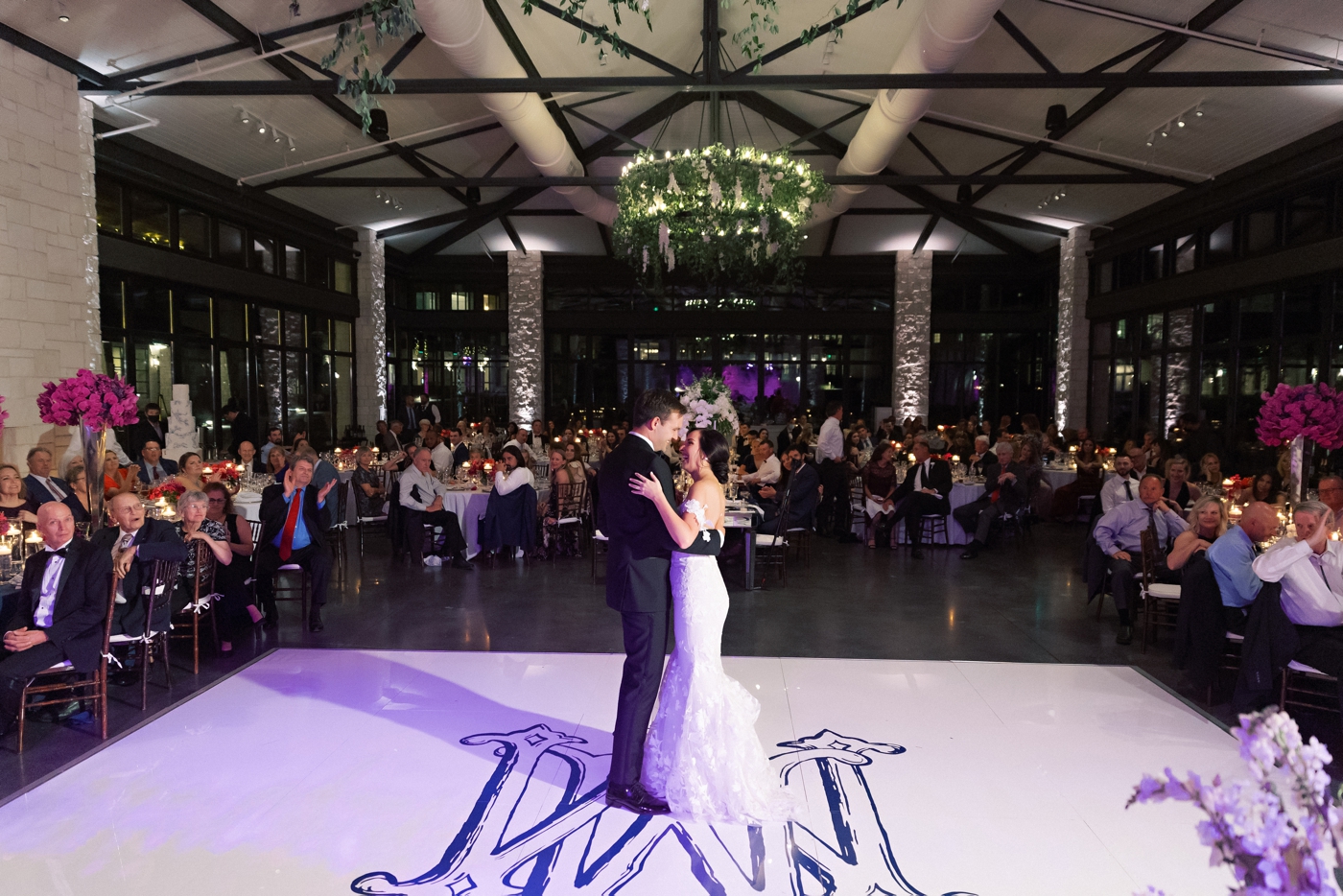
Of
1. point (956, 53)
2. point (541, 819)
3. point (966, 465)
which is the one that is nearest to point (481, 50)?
point (956, 53)

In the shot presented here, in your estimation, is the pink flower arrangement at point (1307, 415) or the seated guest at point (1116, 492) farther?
the seated guest at point (1116, 492)

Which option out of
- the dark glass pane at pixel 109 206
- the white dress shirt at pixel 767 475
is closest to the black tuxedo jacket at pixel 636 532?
the white dress shirt at pixel 767 475

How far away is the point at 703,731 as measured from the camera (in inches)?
139

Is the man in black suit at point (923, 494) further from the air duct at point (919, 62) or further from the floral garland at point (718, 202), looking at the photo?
the air duct at point (919, 62)

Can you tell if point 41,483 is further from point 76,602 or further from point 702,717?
point 702,717

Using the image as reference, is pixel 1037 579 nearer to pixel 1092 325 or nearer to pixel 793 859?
pixel 793 859

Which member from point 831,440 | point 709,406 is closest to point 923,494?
point 831,440

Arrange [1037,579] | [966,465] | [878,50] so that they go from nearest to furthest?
[1037,579], [878,50], [966,465]

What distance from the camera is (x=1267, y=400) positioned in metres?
6.28

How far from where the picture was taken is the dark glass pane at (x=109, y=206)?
32.2ft

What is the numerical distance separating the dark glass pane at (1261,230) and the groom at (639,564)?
10.5 metres

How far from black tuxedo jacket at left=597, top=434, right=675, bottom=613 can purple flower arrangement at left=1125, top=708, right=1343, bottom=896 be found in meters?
2.40

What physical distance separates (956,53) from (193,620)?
721 cm

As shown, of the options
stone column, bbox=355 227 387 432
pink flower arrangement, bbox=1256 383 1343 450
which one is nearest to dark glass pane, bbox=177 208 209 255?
stone column, bbox=355 227 387 432
